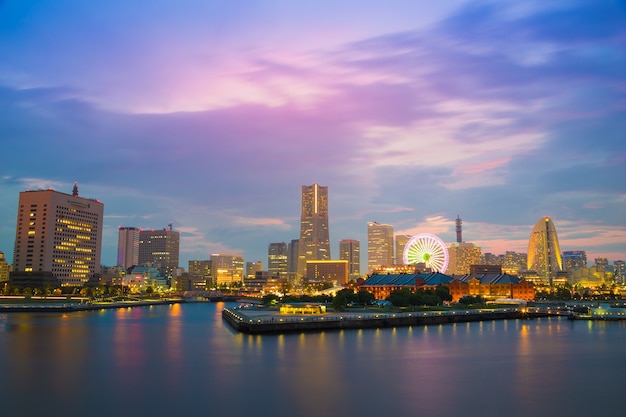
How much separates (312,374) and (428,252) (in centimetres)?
13547

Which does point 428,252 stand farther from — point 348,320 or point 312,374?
point 312,374

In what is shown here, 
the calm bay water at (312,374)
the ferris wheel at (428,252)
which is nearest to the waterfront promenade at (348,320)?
the calm bay water at (312,374)

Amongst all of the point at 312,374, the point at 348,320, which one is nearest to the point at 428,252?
the point at 348,320

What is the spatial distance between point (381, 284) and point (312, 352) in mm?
118381

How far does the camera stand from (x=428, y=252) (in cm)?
17612

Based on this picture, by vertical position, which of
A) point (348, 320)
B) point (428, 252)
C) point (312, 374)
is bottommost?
point (312, 374)

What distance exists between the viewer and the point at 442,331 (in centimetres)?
8125

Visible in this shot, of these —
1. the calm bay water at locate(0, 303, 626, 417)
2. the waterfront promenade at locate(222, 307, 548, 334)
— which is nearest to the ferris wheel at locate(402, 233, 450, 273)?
the waterfront promenade at locate(222, 307, 548, 334)

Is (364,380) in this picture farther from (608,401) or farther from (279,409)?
(608,401)

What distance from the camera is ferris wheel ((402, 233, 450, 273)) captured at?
175625 mm

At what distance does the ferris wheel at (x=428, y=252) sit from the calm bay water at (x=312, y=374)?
98893 mm

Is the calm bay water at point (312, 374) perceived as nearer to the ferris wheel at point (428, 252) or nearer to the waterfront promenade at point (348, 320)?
the waterfront promenade at point (348, 320)

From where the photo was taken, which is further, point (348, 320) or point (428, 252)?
point (428, 252)

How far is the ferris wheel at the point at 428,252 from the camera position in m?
176
